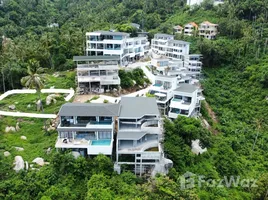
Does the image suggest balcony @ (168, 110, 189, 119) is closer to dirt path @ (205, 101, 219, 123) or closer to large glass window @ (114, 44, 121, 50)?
dirt path @ (205, 101, 219, 123)

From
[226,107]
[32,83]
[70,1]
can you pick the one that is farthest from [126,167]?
[70,1]

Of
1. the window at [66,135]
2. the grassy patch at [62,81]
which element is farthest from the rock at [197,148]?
the grassy patch at [62,81]

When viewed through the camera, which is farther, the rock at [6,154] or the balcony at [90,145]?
the rock at [6,154]

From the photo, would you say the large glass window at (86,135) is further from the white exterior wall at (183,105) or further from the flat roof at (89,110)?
the white exterior wall at (183,105)

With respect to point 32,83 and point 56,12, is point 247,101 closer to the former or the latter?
point 32,83

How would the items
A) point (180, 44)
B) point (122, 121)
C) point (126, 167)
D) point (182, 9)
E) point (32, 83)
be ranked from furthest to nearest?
point (182, 9)
point (180, 44)
point (32, 83)
point (122, 121)
point (126, 167)

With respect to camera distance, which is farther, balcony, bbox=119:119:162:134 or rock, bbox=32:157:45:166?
balcony, bbox=119:119:162:134

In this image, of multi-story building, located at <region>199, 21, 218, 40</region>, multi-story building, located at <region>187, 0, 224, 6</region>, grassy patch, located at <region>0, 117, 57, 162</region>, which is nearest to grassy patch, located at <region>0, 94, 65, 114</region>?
grassy patch, located at <region>0, 117, 57, 162</region>
